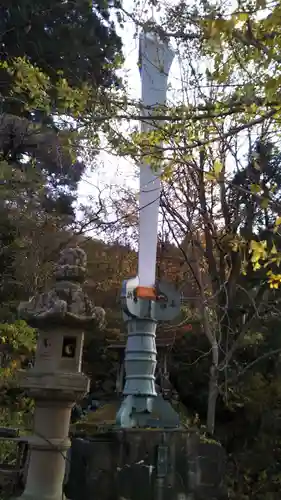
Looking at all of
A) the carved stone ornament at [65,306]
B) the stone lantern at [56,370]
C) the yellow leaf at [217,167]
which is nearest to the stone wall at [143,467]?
the stone lantern at [56,370]

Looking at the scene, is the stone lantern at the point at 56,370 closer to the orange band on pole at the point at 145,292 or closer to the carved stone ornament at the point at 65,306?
the carved stone ornament at the point at 65,306

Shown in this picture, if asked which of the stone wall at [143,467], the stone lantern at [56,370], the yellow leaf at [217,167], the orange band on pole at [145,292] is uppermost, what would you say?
the orange band on pole at [145,292]

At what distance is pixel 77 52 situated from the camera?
7.12 meters

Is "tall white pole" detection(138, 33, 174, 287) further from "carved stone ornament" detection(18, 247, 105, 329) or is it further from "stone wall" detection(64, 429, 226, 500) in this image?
"stone wall" detection(64, 429, 226, 500)

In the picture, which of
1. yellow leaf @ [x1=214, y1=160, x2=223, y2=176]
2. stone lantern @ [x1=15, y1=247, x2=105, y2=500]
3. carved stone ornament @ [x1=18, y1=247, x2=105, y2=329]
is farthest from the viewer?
carved stone ornament @ [x1=18, y1=247, x2=105, y2=329]

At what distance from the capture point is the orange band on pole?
5.52 metres

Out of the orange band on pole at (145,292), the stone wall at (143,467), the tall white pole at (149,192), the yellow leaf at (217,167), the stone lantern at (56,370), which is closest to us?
the yellow leaf at (217,167)

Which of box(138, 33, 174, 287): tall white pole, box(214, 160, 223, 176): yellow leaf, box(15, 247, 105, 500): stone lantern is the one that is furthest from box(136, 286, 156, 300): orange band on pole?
box(214, 160, 223, 176): yellow leaf

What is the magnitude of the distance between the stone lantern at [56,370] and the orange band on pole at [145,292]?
1.74 m

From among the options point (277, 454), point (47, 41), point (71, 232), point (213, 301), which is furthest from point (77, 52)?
point (277, 454)

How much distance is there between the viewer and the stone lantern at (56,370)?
3.42m

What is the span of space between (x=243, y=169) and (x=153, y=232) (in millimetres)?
2246

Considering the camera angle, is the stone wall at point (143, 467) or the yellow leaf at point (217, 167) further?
the stone wall at point (143, 467)

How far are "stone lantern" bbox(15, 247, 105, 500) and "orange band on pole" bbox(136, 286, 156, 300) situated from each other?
68.4 inches
